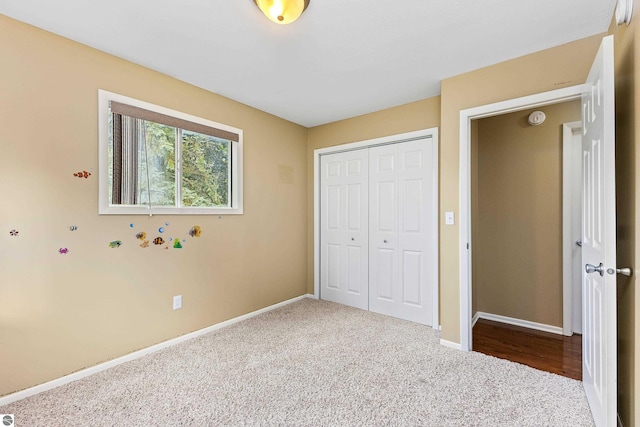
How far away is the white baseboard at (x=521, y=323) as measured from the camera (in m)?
2.93

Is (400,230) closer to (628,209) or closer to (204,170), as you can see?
(628,209)

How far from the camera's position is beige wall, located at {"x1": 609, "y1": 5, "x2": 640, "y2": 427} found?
133cm

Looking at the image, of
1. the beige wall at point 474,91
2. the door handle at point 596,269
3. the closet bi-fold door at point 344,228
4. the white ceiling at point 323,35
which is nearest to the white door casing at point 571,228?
the beige wall at point 474,91

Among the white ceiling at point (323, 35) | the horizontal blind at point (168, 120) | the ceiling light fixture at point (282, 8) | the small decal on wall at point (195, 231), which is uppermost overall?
the white ceiling at point (323, 35)

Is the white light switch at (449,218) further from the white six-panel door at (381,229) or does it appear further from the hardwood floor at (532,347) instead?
the hardwood floor at (532,347)

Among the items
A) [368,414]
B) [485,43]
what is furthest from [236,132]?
[368,414]

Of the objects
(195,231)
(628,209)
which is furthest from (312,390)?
(628,209)

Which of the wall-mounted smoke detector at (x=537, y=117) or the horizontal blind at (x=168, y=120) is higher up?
the wall-mounted smoke detector at (x=537, y=117)

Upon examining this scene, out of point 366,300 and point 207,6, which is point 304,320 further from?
point 207,6

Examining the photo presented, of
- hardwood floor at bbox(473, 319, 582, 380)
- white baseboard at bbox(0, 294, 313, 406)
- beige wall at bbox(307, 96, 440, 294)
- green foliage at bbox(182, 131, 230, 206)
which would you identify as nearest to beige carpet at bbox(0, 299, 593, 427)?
white baseboard at bbox(0, 294, 313, 406)

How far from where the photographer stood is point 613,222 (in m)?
1.32

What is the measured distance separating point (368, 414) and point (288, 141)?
10.1ft

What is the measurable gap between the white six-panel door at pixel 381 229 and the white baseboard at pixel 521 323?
811 millimetres

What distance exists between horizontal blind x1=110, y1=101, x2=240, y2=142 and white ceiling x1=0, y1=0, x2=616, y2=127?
378 mm
